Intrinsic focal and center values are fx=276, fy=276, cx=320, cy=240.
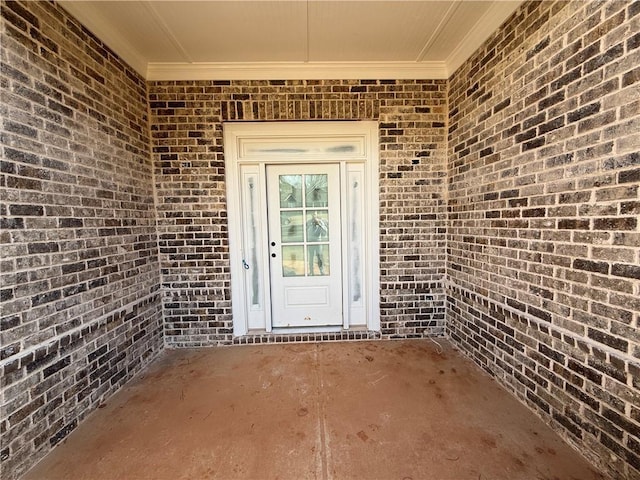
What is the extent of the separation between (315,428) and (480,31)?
3.49m

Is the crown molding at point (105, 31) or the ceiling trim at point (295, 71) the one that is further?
the ceiling trim at point (295, 71)

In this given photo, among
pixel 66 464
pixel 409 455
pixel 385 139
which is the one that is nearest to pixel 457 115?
pixel 385 139

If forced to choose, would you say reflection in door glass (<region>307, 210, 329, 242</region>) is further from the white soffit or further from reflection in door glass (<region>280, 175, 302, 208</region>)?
the white soffit

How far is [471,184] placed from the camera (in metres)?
2.69

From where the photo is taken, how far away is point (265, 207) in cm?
317

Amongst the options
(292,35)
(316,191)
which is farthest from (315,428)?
(292,35)

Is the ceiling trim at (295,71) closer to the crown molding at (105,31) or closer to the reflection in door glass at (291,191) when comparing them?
the crown molding at (105,31)

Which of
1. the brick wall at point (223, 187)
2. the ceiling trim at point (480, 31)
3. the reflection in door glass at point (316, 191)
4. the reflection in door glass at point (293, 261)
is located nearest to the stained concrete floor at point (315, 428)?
the brick wall at point (223, 187)

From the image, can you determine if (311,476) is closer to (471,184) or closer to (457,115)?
(471,184)

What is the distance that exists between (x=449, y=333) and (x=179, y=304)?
10.2 ft

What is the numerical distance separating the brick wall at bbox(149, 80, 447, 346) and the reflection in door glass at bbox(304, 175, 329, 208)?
0.64 m

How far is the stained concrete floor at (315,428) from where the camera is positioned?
160 centimetres

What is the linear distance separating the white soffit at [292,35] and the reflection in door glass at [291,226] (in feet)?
4.82

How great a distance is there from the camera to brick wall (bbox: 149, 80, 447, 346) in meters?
2.99
